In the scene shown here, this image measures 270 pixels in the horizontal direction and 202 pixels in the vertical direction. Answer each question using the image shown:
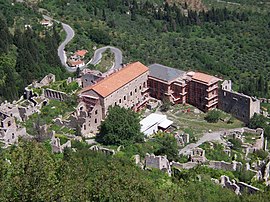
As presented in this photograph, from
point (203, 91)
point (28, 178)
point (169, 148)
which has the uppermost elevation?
point (28, 178)

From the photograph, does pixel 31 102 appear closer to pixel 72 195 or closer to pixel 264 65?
pixel 72 195

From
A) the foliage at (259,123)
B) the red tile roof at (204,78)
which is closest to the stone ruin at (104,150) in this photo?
the red tile roof at (204,78)

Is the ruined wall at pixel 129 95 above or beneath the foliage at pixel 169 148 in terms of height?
above

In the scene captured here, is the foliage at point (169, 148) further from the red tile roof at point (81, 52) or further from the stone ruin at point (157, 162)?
the red tile roof at point (81, 52)

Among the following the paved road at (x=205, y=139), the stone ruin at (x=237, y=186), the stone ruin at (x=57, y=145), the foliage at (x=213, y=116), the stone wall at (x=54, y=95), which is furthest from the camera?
the stone wall at (x=54, y=95)

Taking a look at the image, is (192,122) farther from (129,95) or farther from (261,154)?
(261,154)

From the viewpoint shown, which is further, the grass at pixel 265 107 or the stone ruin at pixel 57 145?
the grass at pixel 265 107

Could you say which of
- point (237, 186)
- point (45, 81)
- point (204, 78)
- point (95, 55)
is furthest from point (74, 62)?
point (237, 186)

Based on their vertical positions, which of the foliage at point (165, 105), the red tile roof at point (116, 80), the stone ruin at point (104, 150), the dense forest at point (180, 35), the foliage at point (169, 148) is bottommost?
the dense forest at point (180, 35)
